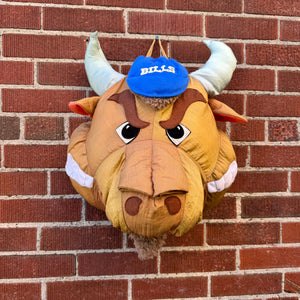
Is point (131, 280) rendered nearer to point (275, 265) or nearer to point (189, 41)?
point (275, 265)

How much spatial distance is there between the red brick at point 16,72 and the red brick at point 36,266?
0.63 meters

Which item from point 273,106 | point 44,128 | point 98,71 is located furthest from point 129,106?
point 273,106

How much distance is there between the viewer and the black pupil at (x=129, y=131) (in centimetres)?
94

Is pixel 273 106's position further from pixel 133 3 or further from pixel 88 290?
pixel 88 290

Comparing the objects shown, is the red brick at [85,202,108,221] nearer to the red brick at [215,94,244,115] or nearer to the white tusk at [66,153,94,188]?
the white tusk at [66,153,94,188]

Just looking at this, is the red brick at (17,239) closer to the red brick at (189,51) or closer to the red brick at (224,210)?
the red brick at (224,210)

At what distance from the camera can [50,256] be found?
1.25 m

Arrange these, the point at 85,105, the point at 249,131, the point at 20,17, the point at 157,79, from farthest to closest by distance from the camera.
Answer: the point at 249,131 → the point at 20,17 → the point at 85,105 → the point at 157,79

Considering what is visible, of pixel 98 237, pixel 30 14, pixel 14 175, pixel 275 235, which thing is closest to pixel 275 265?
pixel 275 235

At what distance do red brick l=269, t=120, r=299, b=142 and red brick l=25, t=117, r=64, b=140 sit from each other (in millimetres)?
801

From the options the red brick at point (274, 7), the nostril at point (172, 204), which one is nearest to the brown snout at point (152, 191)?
the nostril at point (172, 204)

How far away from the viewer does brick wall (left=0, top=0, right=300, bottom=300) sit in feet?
4.06

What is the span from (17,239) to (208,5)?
112 cm

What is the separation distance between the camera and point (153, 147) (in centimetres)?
89
